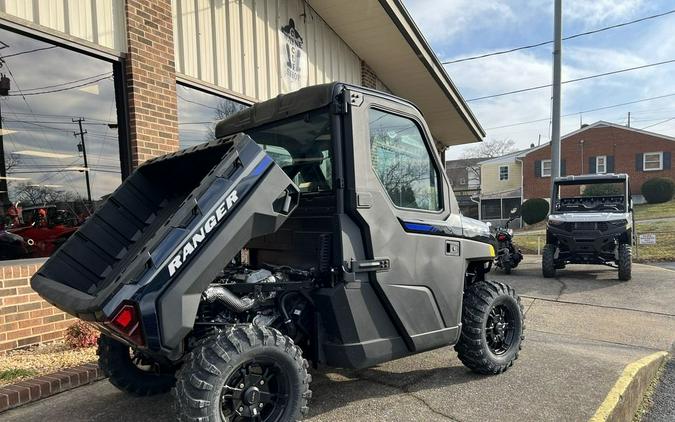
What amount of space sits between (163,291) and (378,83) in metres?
10.9

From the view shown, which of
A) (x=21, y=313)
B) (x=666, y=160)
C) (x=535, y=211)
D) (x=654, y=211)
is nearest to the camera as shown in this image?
(x=21, y=313)

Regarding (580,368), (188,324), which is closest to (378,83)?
(580,368)

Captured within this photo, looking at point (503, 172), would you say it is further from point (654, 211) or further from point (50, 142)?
point (50, 142)

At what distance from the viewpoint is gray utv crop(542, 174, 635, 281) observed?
10.1 metres

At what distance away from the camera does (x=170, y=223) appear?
8.23 ft

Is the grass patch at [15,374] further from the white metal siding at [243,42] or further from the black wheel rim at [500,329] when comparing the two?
the white metal siding at [243,42]

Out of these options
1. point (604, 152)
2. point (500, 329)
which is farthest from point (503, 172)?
point (500, 329)

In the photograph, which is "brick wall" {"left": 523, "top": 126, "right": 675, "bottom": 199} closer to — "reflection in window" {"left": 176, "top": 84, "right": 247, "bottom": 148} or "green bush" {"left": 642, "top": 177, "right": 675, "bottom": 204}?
"green bush" {"left": 642, "top": 177, "right": 675, "bottom": 204}

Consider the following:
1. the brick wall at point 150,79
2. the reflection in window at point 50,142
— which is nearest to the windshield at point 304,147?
the reflection in window at point 50,142

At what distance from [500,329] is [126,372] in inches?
123

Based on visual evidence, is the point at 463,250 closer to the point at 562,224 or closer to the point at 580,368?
the point at 580,368

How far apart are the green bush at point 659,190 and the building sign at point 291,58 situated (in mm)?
34055

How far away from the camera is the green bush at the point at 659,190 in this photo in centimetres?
3378

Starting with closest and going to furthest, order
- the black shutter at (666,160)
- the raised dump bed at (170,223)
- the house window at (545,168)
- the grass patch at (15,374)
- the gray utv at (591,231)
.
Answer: the raised dump bed at (170,223), the grass patch at (15,374), the gray utv at (591,231), the black shutter at (666,160), the house window at (545,168)
